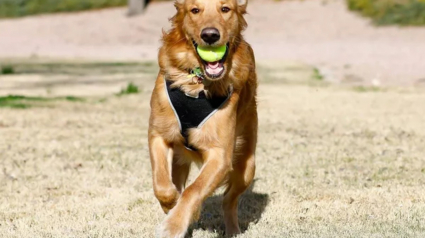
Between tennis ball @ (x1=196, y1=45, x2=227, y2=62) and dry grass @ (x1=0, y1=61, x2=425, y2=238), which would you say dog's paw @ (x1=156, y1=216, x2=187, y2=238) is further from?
tennis ball @ (x1=196, y1=45, x2=227, y2=62)

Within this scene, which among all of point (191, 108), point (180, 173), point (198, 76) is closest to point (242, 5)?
point (198, 76)

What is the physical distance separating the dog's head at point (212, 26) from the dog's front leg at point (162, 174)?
1.86ft

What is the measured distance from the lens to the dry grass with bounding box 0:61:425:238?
5.83m

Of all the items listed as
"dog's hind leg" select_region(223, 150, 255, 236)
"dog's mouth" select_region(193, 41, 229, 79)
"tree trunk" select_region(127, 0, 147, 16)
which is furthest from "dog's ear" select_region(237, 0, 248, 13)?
"tree trunk" select_region(127, 0, 147, 16)

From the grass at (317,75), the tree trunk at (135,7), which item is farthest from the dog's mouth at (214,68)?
the tree trunk at (135,7)

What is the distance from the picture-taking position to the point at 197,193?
493cm

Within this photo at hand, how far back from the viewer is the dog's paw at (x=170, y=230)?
4.68 m

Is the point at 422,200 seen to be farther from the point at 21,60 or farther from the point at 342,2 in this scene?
the point at 342,2

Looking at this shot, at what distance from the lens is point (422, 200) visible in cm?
650

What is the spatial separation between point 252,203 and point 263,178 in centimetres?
91

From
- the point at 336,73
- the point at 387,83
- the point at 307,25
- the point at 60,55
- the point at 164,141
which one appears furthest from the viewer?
the point at 307,25

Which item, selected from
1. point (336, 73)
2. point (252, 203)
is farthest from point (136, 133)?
point (336, 73)

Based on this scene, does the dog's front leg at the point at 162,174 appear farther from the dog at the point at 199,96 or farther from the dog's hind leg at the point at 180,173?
the dog's hind leg at the point at 180,173

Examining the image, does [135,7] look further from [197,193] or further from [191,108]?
[197,193]
